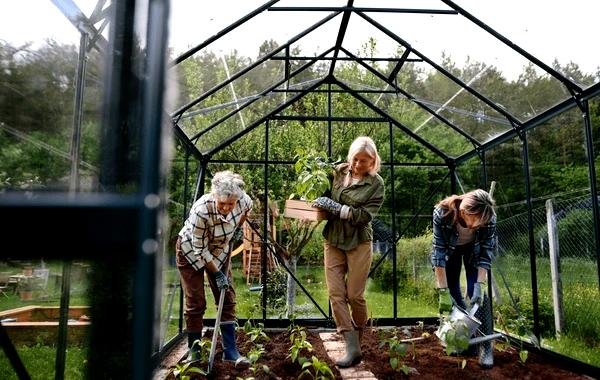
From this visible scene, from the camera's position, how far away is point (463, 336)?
2820mm

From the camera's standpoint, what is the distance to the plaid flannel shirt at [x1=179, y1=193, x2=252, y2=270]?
283cm

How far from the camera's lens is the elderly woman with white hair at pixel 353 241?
3107 mm

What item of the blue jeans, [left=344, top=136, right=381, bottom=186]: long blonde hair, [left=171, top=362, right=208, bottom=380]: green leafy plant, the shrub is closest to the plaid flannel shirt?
[left=171, top=362, right=208, bottom=380]: green leafy plant

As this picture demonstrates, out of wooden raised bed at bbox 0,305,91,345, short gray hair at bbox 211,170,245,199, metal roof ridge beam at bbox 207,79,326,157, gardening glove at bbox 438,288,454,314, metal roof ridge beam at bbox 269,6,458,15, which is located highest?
metal roof ridge beam at bbox 269,6,458,15

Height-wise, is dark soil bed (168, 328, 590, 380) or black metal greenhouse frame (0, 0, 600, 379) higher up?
black metal greenhouse frame (0, 0, 600, 379)

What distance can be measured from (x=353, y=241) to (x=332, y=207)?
0.98 ft

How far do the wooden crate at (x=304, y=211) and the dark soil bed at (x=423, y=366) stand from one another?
1.09 meters

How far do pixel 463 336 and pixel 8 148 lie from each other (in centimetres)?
291

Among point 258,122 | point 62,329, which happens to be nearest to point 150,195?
point 62,329

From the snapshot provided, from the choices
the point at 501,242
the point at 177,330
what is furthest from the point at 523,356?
the point at 177,330

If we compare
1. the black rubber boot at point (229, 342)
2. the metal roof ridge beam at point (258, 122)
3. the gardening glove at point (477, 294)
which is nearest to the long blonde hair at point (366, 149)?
the gardening glove at point (477, 294)

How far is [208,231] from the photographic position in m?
2.87

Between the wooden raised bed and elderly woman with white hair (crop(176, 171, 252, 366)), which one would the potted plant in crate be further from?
the wooden raised bed

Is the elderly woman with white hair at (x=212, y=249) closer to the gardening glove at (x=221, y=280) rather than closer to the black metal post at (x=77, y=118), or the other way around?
the gardening glove at (x=221, y=280)
